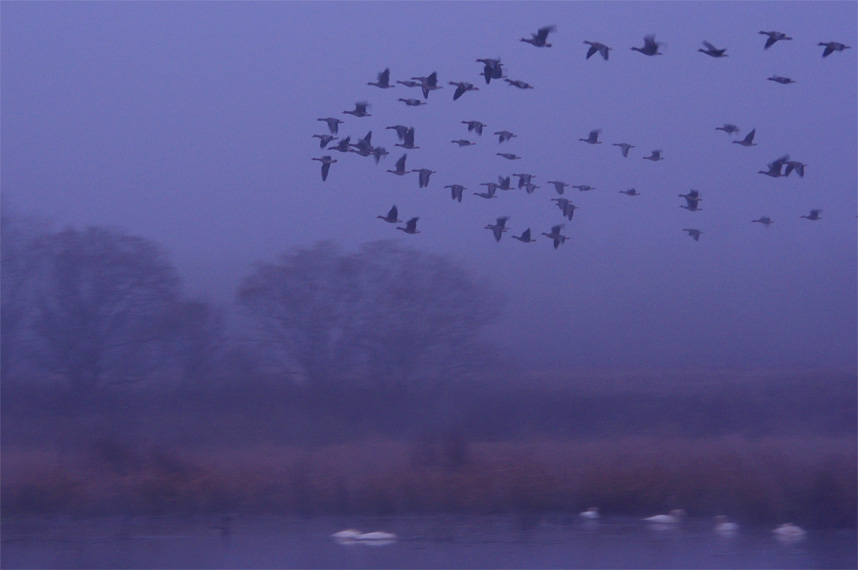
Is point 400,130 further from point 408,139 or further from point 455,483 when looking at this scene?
point 455,483

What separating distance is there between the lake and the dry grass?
35 cm

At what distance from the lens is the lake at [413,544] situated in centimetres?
1459

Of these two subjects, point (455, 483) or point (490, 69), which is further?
point (455, 483)

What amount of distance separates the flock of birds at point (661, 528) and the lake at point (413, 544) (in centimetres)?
14

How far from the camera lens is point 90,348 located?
2206cm

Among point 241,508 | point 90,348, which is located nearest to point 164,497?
point 241,508

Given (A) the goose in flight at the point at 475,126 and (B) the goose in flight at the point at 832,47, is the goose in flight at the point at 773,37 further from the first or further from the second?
(A) the goose in flight at the point at 475,126

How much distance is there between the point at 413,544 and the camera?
1638 cm

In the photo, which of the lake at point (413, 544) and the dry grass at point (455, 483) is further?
the dry grass at point (455, 483)

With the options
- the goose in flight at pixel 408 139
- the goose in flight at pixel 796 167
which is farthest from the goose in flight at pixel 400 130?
the goose in flight at pixel 796 167

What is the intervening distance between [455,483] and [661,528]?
12.9 ft

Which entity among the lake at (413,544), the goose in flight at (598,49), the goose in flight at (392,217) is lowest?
the lake at (413,544)

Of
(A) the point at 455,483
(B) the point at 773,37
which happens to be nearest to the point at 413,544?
(A) the point at 455,483

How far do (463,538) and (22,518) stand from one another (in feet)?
25.9
